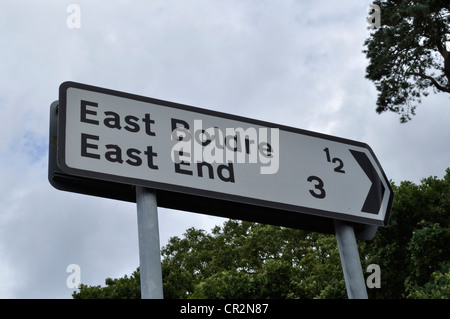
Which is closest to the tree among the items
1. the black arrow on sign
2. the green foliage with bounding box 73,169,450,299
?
the green foliage with bounding box 73,169,450,299

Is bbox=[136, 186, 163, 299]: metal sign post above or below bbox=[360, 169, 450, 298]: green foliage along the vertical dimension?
below

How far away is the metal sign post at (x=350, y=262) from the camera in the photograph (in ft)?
8.16

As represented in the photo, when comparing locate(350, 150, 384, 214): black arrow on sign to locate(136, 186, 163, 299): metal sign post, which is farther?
locate(350, 150, 384, 214): black arrow on sign

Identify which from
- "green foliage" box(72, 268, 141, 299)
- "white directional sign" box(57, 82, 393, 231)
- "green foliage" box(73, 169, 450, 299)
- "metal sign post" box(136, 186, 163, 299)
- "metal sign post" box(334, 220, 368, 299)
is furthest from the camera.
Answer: "green foliage" box(72, 268, 141, 299)

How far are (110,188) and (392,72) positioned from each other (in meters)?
14.6

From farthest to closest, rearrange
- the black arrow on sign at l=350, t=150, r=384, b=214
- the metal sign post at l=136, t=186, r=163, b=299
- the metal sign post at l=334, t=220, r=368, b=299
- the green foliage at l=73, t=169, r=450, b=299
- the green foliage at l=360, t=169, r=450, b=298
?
the green foliage at l=360, t=169, r=450, b=298, the green foliage at l=73, t=169, r=450, b=299, the black arrow on sign at l=350, t=150, r=384, b=214, the metal sign post at l=334, t=220, r=368, b=299, the metal sign post at l=136, t=186, r=163, b=299

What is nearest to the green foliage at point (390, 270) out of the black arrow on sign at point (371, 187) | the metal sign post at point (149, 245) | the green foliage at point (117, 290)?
the green foliage at point (117, 290)

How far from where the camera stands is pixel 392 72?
15.7 meters

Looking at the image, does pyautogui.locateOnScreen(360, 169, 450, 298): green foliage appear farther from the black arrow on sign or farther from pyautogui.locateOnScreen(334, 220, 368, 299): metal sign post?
pyautogui.locateOnScreen(334, 220, 368, 299): metal sign post

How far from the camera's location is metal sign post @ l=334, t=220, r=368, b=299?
8.16 ft

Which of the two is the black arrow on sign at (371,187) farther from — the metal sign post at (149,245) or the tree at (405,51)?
the tree at (405,51)

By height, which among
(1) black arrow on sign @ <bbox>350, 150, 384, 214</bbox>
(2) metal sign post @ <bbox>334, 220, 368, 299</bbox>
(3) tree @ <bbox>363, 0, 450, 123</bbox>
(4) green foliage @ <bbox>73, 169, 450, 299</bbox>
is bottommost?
(2) metal sign post @ <bbox>334, 220, 368, 299</bbox>
